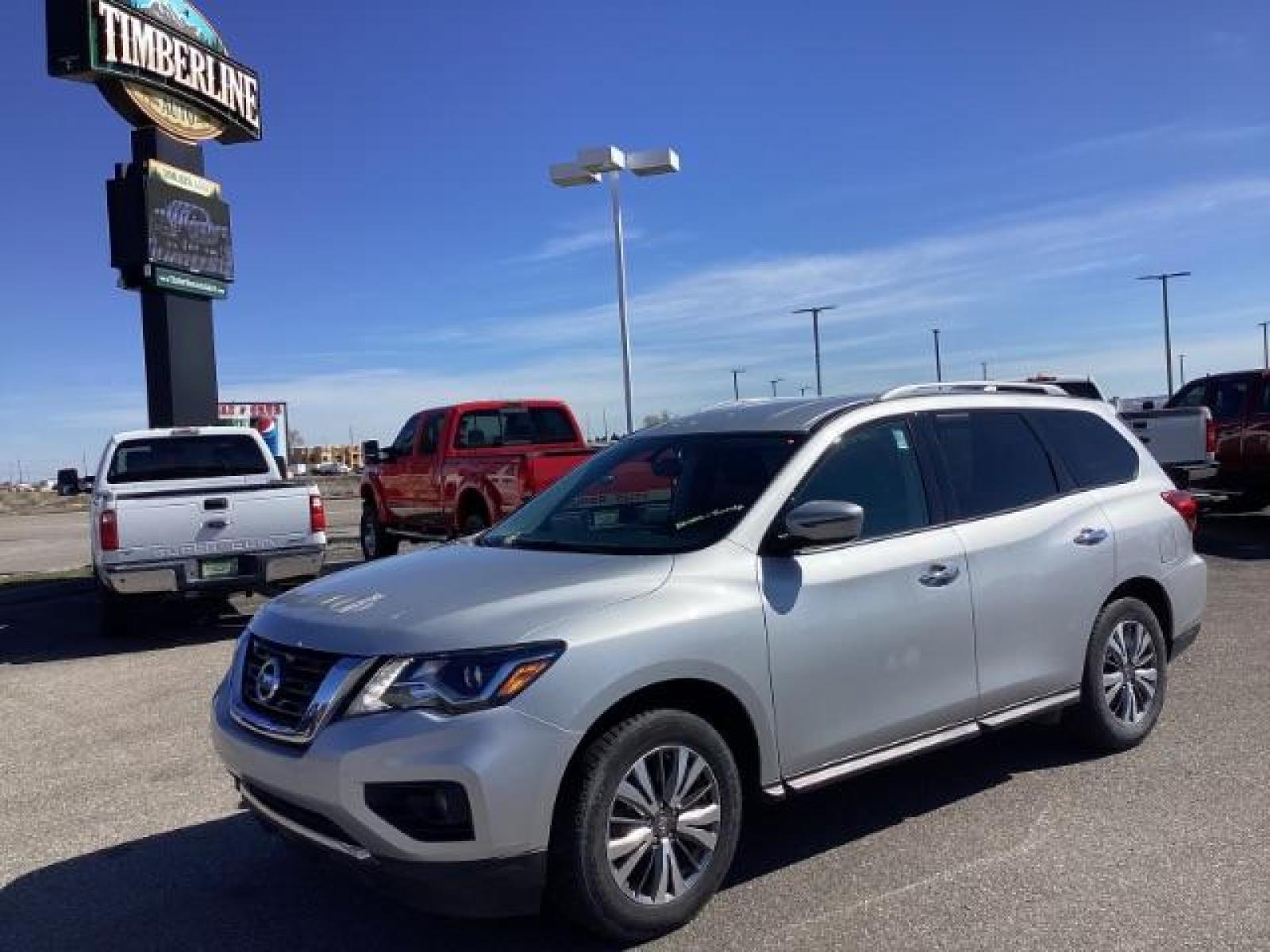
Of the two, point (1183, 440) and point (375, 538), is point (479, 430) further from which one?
point (1183, 440)

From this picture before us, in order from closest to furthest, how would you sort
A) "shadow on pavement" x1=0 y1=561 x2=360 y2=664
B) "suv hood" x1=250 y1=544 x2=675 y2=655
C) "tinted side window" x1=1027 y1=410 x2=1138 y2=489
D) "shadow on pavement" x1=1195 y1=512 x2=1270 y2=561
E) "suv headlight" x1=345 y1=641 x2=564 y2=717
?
"suv headlight" x1=345 y1=641 x2=564 y2=717 < "suv hood" x1=250 y1=544 x2=675 y2=655 < "tinted side window" x1=1027 y1=410 x2=1138 y2=489 < "shadow on pavement" x1=0 y1=561 x2=360 y2=664 < "shadow on pavement" x1=1195 y1=512 x2=1270 y2=561

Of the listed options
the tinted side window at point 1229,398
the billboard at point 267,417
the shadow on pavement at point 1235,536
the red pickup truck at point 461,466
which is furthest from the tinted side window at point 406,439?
the billboard at point 267,417

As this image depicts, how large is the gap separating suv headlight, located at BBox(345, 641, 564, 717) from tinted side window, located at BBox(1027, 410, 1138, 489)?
320 cm

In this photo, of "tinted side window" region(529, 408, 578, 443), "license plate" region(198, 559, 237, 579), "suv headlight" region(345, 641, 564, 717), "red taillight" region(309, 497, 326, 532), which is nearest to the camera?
"suv headlight" region(345, 641, 564, 717)

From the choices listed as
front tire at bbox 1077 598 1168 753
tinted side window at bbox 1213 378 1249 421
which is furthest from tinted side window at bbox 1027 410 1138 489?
tinted side window at bbox 1213 378 1249 421

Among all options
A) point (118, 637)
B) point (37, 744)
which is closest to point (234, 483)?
point (118, 637)

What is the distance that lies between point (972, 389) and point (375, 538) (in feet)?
39.9

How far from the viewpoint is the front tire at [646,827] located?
348 cm

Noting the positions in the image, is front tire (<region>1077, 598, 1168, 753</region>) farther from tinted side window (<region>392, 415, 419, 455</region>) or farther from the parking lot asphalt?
tinted side window (<region>392, 415, 419, 455</region>)

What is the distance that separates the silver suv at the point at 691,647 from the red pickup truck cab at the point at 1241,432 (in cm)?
1039

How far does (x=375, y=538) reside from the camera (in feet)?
53.2

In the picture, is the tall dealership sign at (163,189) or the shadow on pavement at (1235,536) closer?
the shadow on pavement at (1235,536)

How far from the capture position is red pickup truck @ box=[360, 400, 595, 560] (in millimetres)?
11367

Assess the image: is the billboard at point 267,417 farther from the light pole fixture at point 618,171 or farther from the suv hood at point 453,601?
the suv hood at point 453,601
